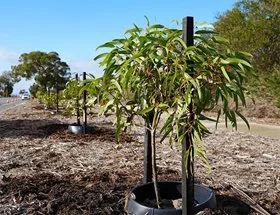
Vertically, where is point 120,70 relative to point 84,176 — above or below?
above

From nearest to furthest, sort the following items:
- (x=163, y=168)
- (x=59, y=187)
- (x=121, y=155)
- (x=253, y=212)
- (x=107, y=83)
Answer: (x=107, y=83)
(x=253, y=212)
(x=59, y=187)
(x=163, y=168)
(x=121, y=155)

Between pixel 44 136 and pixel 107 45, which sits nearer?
pixel 107 45

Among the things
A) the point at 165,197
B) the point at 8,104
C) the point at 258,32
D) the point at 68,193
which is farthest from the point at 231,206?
the point at 8,104

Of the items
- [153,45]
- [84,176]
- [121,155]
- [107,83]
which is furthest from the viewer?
[121,155]

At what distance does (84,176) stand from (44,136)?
405 cm

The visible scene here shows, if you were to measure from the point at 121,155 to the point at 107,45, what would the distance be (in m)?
3.38

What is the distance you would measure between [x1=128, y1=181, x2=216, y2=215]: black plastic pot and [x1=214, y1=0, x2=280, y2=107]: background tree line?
1219 centimetres

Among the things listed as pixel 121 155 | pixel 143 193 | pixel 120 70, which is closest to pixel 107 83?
pixel 120 70

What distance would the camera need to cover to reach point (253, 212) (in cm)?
321

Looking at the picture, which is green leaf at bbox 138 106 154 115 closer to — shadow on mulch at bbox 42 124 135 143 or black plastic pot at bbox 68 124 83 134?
shadow on mulch at bbox 42 124 135 143

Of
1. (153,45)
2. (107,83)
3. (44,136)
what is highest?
(153,45)

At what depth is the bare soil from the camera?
11.1ft

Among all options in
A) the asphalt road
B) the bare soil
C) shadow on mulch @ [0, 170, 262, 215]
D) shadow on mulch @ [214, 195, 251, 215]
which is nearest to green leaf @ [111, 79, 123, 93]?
the bare soil

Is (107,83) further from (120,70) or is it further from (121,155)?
(121,155)
